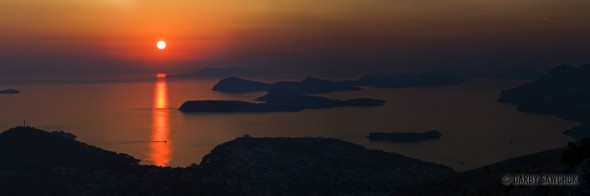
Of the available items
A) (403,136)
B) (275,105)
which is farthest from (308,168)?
(275,105)

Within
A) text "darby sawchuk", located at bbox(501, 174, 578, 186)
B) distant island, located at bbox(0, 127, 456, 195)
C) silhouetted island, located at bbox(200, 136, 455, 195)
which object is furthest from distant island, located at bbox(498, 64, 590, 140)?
text "darby sawchuk", located at bbox(501, 174, 578, 186)

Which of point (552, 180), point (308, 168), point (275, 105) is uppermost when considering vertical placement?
point (275, 105)

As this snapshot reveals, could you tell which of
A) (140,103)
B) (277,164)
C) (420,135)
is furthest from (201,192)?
(140,103)

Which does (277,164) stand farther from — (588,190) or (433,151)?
(588,190)

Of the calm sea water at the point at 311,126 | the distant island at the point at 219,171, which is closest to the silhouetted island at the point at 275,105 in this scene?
the calm sea water at the point at 311,126

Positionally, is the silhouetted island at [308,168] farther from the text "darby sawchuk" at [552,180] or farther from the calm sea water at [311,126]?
the text "darby sawchuk" at [552,180]

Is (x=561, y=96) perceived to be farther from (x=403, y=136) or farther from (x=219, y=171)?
(x=219, y=171)

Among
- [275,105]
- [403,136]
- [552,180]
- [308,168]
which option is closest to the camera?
[552,180]

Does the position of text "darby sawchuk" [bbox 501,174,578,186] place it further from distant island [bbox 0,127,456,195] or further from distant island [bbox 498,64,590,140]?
distant island [bbox 498,64,590,140]
